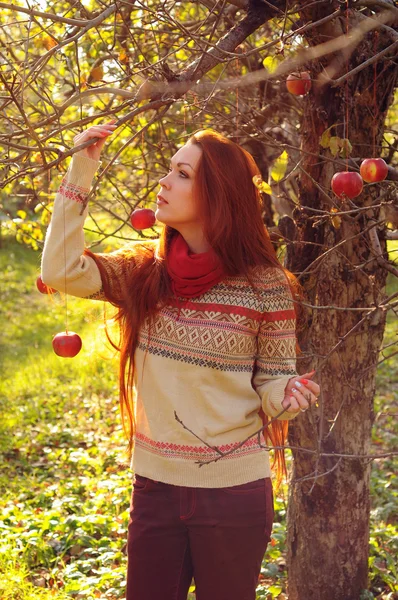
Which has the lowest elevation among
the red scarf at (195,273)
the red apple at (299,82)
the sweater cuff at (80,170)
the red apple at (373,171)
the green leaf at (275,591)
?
the green leaf at (275,591)

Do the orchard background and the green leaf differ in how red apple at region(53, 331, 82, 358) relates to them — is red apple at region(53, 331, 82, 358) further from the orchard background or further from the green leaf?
the green leaf

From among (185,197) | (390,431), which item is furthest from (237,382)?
(390,431)

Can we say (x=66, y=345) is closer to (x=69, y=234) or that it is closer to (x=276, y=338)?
(x=69, y=234)

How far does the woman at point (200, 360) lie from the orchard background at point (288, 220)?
0.13 metres

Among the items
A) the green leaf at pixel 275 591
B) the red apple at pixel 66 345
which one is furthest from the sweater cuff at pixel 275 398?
the green leaf at pixel 275 591

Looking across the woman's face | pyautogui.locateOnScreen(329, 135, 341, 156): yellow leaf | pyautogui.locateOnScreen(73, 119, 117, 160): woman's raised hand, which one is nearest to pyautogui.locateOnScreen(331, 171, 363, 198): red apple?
pyautogui.locateOnScreen(329, 135, 341, 156): yellow leaf

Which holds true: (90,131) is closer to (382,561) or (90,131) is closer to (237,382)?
(237,382)

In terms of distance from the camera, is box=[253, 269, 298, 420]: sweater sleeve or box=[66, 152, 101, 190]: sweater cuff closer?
box=[66, 152, 101, 190]: sweater cuff

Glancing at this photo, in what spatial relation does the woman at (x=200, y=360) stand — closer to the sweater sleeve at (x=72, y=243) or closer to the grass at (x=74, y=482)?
the sweater sleeve at (x=72, y=243)

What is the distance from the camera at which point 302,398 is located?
2119 mm

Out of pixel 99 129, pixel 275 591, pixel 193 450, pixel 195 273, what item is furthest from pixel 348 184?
pixel 275 591

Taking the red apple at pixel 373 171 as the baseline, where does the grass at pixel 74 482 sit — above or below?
below

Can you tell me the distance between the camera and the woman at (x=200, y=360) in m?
2.16

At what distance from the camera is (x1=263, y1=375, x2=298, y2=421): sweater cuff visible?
2.18 m
